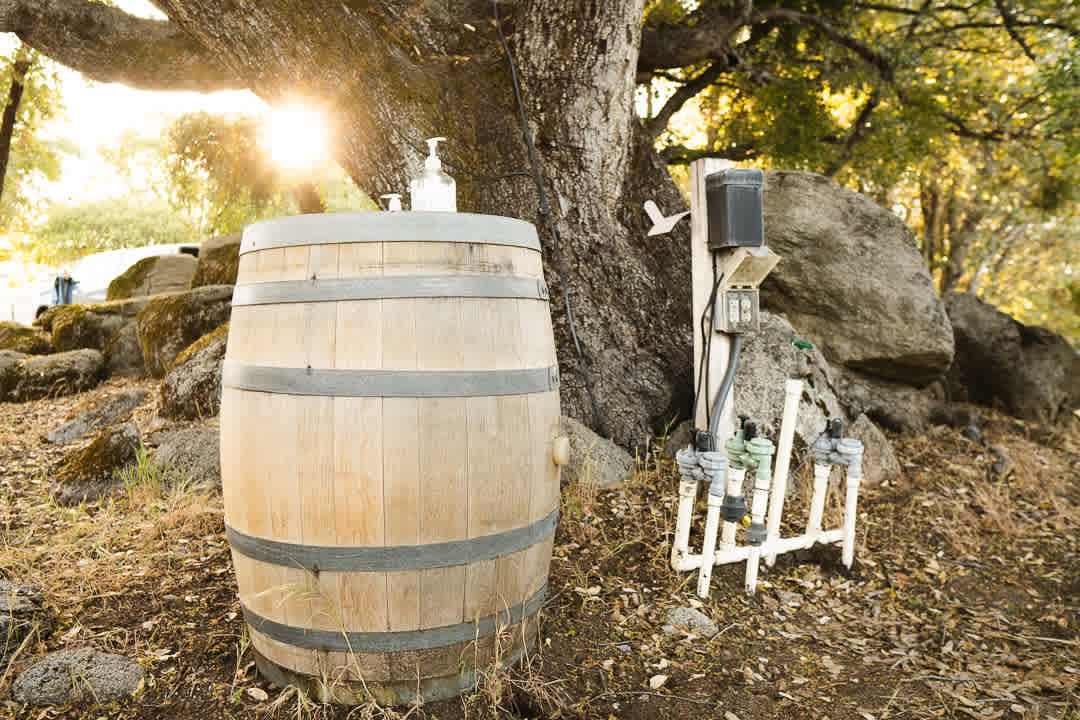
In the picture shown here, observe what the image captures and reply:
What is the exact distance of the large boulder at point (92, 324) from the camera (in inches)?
305

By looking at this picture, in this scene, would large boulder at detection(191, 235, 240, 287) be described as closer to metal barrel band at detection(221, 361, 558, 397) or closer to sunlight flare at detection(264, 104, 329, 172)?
sunlight flare at detection(264, 104, 329, 172)

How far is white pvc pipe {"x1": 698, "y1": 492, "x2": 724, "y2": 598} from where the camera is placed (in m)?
2.76

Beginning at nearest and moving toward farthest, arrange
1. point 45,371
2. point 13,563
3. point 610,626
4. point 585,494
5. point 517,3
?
1. point 610,626
2. point 13,563
3. point 585,494
4. point 517,3
5. point 45,371

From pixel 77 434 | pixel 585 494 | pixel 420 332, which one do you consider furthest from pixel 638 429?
pixel 77 434

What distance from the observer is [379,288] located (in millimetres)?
1931

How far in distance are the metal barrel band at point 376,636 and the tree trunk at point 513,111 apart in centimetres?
206

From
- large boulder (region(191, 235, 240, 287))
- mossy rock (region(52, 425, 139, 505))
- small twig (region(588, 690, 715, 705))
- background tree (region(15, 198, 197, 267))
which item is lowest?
small twig (region(588, 690, 715, 705))

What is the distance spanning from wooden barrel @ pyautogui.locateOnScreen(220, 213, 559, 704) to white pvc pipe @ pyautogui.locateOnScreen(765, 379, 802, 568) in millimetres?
1294

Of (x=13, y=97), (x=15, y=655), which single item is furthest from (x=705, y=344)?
(x=13, y=97)

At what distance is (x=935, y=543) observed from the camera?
3.50 meters

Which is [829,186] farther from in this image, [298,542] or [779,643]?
[298,542]

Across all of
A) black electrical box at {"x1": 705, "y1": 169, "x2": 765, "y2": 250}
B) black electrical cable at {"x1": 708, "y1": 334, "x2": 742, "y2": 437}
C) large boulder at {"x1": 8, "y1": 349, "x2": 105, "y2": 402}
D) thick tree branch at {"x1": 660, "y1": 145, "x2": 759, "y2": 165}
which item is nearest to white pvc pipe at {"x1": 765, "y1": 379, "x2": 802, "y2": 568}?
black electrical cable at {"x1": 708, "y1": 334, "x2": 742, "y2": 437}

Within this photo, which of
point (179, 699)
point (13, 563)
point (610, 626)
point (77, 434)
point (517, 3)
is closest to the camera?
point (179, 699)

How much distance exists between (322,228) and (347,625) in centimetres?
111
